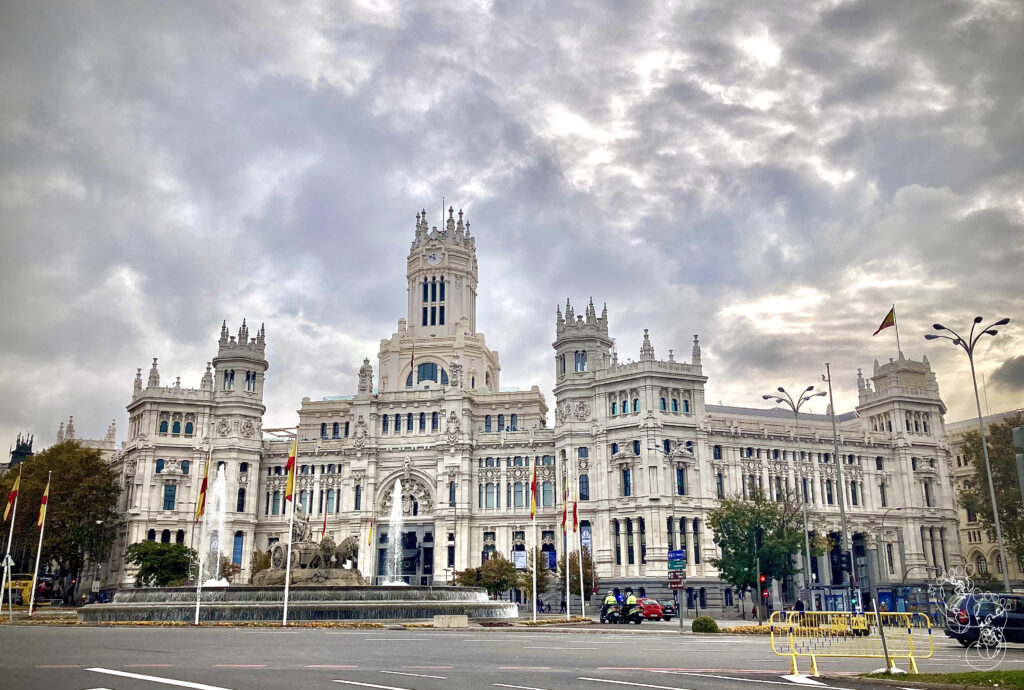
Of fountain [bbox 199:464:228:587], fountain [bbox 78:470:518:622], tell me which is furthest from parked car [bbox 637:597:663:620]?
fountain [bbox 199:464:228:587]

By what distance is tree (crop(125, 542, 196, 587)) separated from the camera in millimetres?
90000

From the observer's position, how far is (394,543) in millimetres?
106938

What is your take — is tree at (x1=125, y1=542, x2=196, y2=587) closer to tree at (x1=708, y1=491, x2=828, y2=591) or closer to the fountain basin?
the fountain basin

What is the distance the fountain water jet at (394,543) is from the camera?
10512 cm

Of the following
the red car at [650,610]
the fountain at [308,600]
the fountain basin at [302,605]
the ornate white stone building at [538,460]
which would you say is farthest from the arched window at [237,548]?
the red car at [650,610]

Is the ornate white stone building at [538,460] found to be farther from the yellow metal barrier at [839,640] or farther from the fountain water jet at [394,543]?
the yellow metal barrier at [839,640]

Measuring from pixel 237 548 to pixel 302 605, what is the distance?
64.3 meters

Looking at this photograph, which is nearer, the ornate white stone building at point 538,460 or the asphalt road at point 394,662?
the asphalt road at point 394,662

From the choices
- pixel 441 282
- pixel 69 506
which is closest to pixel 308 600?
pixel 69 506

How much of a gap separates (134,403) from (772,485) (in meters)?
77.8

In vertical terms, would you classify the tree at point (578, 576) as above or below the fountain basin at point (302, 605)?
above

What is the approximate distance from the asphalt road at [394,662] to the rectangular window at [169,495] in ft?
247

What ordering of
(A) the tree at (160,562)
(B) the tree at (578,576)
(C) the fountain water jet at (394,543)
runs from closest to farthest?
(B) the tree at (578,576)
(A) the tree at (160,562)
(C) the fountain water jet at (394,543)

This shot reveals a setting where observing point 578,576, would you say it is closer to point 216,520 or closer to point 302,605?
point 302,605
